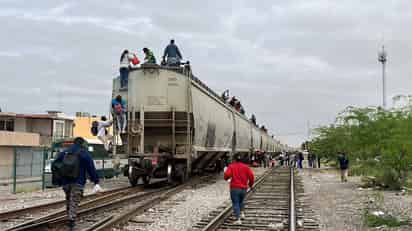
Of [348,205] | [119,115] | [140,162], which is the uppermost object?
[119,115]

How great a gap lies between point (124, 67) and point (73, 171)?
9.59 m

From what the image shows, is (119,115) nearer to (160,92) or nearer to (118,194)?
(160,92)

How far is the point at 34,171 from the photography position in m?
18.8

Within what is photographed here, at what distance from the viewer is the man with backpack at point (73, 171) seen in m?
7.89

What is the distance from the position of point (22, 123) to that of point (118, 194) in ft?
97.5

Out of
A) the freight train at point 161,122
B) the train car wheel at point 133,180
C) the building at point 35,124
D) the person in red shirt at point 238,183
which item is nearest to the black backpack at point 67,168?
the person in red shirt at point 238,183

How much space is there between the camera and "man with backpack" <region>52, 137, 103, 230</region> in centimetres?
789

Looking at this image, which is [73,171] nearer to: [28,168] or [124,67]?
[124,67]

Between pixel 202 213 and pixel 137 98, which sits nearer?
pixel 202 213

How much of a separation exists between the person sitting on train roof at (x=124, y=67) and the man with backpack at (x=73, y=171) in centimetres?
919

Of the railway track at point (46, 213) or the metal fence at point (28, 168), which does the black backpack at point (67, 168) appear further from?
the metal fence at point (28, 168)

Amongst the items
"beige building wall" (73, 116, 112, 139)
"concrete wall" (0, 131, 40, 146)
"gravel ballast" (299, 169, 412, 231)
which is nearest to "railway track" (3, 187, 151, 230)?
"gravel ballast" (299, 169, 412, 231)

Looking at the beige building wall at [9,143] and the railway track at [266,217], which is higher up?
the beige building wall at [9,143]

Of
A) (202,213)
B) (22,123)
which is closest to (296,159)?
(22,123)
